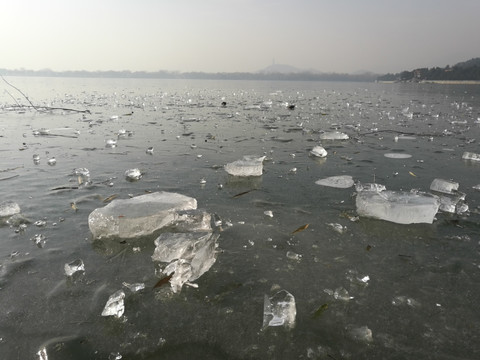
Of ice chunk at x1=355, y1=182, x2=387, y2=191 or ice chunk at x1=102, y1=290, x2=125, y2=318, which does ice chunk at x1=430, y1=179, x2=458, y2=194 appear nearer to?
ice chunk at x1=355, y1=182, x2=387, y2=191

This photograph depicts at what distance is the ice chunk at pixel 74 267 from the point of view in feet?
8.33

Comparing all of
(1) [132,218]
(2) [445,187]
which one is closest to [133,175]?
(1) [132,218]

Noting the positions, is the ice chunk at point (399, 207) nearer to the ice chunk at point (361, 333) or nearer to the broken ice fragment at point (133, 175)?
the ice chunk at point (361, 333)

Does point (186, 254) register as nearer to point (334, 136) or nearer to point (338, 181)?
point (338, 181)

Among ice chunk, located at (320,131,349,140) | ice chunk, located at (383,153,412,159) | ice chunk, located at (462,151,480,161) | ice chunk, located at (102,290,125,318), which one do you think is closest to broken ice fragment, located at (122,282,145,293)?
ice chunk, located at (102,290,125,318)

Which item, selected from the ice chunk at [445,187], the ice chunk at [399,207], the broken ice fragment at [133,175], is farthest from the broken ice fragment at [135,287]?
the ice chunk at [445,187]

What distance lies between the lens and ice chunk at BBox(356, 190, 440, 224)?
3.47 metres

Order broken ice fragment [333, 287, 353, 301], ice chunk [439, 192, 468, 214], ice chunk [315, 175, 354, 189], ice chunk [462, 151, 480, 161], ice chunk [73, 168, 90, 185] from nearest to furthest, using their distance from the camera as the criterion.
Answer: broken ice fragment [333, 287, 353, 301] < ice chunk [439, 192, 468, 214] < ice chunk [315, 175, 354, 189] < ice chunk [73, 168, 90, 185] < ice chunk [462, 151, 480, 161]

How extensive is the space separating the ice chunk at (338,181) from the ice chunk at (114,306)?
364 centimetres

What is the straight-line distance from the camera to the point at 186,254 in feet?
8.75

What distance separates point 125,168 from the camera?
5.72m

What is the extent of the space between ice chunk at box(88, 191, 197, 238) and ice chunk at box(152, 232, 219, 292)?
0.49 metres

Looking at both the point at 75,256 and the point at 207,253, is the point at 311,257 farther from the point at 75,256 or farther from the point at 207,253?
the point at 75,256

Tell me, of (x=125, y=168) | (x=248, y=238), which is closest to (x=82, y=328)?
(x=248, y=238)
